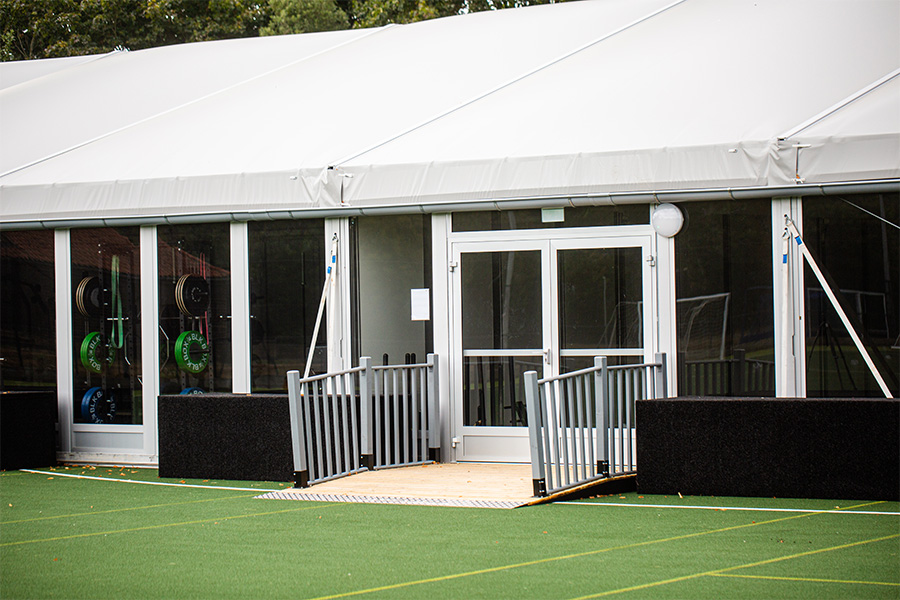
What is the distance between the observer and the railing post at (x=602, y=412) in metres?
7.88

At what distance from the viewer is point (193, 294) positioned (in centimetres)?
1027

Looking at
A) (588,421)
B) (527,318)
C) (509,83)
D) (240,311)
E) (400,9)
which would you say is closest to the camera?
(588,421)

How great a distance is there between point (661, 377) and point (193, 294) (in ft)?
15.4

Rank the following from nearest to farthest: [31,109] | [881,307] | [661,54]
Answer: [881,307]
[661,54]
[31,109]

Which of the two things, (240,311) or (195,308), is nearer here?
(240,311)

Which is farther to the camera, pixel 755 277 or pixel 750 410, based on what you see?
pixel 755 277

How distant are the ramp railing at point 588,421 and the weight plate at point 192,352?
3775 millimetres

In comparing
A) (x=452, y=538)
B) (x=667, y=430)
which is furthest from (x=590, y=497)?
(x=452, y=538)

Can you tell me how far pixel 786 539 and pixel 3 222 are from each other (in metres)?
8.27

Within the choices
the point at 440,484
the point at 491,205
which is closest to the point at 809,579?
the point at 440,484

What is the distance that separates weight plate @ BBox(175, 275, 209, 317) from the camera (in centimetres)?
1027

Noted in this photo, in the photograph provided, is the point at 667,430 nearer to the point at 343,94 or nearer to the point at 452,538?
the point at 452,538

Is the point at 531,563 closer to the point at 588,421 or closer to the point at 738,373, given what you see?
the point at 588,421

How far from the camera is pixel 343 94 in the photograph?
1107 cm
